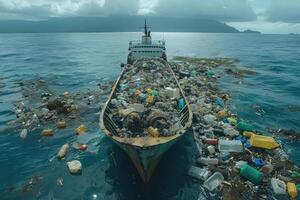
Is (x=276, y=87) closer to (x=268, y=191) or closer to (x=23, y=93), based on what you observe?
(x=268, y=191)

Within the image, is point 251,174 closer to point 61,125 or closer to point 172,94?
point 172,94

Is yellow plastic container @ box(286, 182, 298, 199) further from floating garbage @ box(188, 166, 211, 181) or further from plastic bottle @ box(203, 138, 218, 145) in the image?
plastic bottle @ box(203, 138, 218, 145)

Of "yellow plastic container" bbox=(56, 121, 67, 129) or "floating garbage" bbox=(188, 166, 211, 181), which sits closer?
"floating garbage" bbox=(188, 166, 211, 181)

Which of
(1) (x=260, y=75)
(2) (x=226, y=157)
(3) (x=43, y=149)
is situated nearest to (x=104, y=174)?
(3) (x=43, y=149)

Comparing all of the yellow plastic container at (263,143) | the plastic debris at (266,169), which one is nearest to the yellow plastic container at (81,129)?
the yellow plastic container at (263,143)

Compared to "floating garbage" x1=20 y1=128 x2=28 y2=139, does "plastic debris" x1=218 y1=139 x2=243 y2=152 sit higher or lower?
higher

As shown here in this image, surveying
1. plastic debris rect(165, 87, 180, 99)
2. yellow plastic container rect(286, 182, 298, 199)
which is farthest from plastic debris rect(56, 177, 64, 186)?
plastic debris rect(165, 87, 180, 99)

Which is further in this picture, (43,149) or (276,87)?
(276,87)
